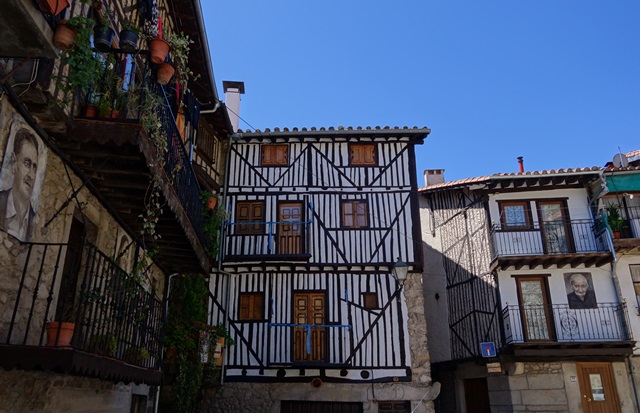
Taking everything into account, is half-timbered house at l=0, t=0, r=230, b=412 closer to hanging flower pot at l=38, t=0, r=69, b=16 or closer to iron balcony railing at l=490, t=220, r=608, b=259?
hanging flower pot at l=38, t=0, r=69, b=16

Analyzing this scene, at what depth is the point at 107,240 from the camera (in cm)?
838

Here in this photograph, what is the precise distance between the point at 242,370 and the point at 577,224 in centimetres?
A: 1154

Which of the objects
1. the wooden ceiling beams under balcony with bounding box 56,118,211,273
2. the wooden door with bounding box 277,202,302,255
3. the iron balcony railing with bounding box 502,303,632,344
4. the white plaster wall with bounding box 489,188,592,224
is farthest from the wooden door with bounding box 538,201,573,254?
the wooden ceiling beams under balcony with bounding box 56,118,211,273

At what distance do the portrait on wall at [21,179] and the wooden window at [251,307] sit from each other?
10.1m

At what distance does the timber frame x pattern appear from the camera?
14922 mm

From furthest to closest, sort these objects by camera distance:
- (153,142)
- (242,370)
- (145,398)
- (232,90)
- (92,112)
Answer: (232,90)
(242,370)
(145,398)
(153,142)
(92,112)

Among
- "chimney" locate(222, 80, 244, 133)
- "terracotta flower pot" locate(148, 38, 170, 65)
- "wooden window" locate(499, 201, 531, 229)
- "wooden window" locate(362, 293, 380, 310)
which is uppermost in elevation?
"chimney" locate(222, 80, 244, 133)

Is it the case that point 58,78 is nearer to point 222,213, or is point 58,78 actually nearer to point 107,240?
point 107,240

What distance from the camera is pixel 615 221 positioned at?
17.2m

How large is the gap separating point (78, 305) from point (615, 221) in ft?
55.2

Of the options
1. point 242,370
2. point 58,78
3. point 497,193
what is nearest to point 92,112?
point 58,78

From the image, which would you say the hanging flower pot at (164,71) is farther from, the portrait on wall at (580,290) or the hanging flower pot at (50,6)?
the portrait on wall at (580,290)

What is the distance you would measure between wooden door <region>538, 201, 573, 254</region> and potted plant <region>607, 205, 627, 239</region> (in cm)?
131

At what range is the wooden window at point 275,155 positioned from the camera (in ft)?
56.1
